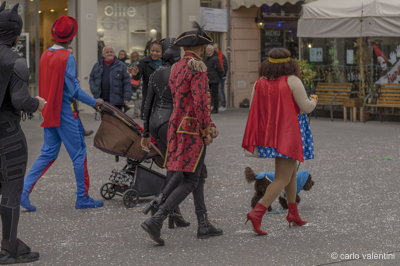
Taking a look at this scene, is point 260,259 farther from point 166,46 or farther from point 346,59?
point 346,59

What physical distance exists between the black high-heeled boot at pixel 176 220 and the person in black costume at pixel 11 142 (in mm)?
1480

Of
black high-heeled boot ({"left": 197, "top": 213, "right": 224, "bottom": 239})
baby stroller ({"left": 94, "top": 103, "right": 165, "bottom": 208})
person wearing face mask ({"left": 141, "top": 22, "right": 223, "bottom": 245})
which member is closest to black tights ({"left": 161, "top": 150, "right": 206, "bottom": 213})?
person wearing face mask ({"left": 141, "top": 22, "right": 223, "bottom": 245})

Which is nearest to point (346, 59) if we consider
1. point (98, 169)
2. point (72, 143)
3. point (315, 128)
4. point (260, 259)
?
point (315, 128)

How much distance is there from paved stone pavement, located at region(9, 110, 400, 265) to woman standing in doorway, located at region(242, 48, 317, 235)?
0.45m

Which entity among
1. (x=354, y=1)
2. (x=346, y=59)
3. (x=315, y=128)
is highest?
(x=354, y=1)

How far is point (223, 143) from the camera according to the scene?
14.9 meters

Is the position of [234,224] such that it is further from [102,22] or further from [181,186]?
[102,22]

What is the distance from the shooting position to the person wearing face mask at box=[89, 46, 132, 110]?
476 inches

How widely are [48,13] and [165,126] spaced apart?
1615 centimetres

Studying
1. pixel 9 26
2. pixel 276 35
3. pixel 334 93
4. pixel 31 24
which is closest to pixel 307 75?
pixel 334 93

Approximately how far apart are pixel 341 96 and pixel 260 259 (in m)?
14.2

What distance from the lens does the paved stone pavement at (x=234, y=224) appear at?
6.63 meters

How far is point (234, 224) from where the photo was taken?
308 inches

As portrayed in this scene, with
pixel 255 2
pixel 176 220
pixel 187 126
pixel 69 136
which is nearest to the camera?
pixel 187 126
